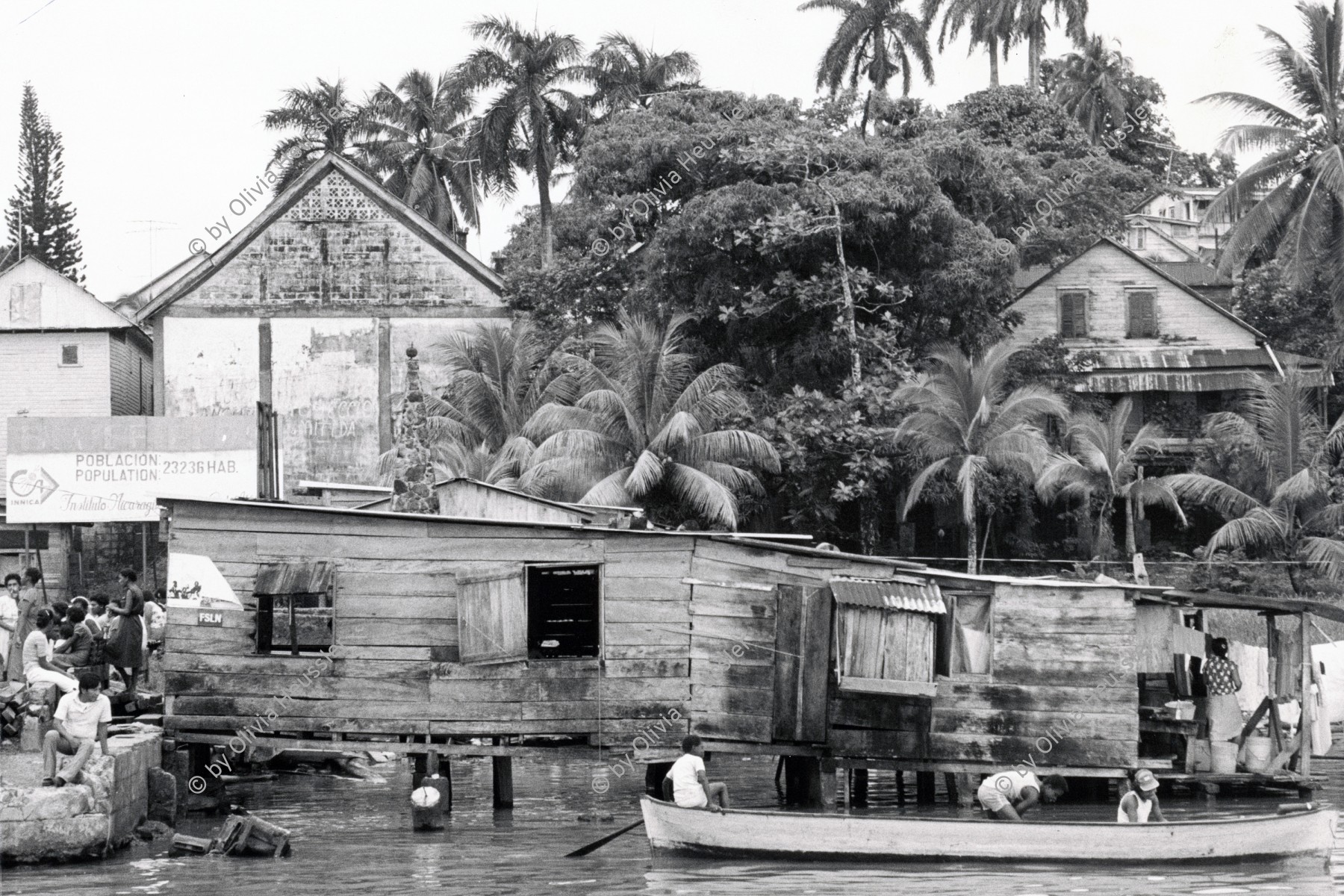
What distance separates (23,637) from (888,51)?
116 ft

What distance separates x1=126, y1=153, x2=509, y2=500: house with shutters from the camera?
127 ft

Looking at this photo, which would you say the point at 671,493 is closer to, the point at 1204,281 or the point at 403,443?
the point at 403,443

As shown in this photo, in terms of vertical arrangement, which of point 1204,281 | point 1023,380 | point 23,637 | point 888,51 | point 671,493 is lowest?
point 23,637

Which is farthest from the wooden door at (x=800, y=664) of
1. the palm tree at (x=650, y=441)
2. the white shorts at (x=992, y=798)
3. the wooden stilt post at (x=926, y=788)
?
the palm tree at (x=650, y=441)

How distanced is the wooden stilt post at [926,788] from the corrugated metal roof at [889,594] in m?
2.82

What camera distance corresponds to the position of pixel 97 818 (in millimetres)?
16016

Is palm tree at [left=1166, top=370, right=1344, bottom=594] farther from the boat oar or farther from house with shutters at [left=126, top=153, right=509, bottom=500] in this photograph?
the boat oar

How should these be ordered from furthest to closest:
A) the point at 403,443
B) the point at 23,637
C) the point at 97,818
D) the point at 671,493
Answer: the point at 671,493
the point at 403,443
the point at 23,637
the point at 97,818

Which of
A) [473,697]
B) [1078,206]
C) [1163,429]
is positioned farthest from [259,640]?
[1078,206]

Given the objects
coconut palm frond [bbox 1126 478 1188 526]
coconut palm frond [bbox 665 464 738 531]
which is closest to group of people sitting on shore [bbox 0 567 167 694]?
coconut palm frond [bbox 665 464 738 531]

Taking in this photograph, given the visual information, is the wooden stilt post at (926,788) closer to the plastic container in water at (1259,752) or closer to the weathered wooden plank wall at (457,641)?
the weathered wooden plank wall at (457,641)

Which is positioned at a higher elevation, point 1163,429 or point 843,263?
point 843,263

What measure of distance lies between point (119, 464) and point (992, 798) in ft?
64.1

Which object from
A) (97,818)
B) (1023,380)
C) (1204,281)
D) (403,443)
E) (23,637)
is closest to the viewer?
(97,818)
